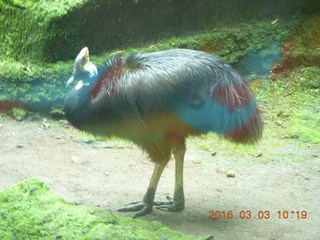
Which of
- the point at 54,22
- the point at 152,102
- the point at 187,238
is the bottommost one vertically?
the point at 187,238

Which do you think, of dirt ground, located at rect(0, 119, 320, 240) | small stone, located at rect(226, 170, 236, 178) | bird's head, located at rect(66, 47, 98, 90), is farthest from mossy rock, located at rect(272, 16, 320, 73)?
bird's head, located at rect(66, 47, 98, 90)

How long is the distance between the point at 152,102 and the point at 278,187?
5.45ft

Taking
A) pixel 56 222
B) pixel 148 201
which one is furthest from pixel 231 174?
pixel 56 222

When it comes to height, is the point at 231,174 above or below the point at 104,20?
below

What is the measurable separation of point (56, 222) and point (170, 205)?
4.66ft

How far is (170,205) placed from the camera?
4242mm

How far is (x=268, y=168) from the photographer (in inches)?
203

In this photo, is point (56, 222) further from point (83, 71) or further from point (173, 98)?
point (83, 71)

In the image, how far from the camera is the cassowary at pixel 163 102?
12.5ft

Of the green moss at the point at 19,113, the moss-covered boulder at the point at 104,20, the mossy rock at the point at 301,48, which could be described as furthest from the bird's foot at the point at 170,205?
the mossy rock at the point at 301,48

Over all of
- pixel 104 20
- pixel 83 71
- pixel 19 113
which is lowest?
pixel 19 113

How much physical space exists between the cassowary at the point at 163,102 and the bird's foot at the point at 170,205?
180 millimetres

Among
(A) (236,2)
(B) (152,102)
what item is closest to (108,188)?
(B) (152,102)

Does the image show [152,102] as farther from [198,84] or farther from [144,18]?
[144,18]
